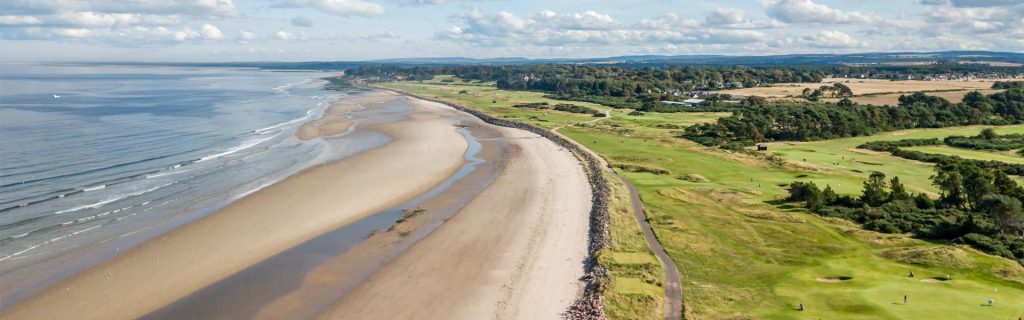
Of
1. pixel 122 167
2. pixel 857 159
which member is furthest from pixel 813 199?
pixel 122 167

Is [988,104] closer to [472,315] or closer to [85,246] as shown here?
[472,315]

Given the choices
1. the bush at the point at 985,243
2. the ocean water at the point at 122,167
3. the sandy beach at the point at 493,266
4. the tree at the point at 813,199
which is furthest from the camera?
the tree at the point at 813,199

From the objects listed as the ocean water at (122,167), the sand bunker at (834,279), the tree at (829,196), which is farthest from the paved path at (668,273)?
the ocean water at (122,167)

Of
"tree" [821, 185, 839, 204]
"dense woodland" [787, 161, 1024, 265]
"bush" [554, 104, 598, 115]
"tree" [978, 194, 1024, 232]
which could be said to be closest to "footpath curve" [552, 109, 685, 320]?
"dense woodland" [787, 161, 1024, 265]

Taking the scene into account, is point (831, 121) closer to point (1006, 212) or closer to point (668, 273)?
point (1006, 212)

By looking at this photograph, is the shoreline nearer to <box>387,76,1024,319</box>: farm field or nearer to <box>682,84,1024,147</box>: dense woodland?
<box>387,76,1024,319</box>: farm field

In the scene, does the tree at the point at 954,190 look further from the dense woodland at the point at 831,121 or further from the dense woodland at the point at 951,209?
the dense woodland at the point at 831,121
